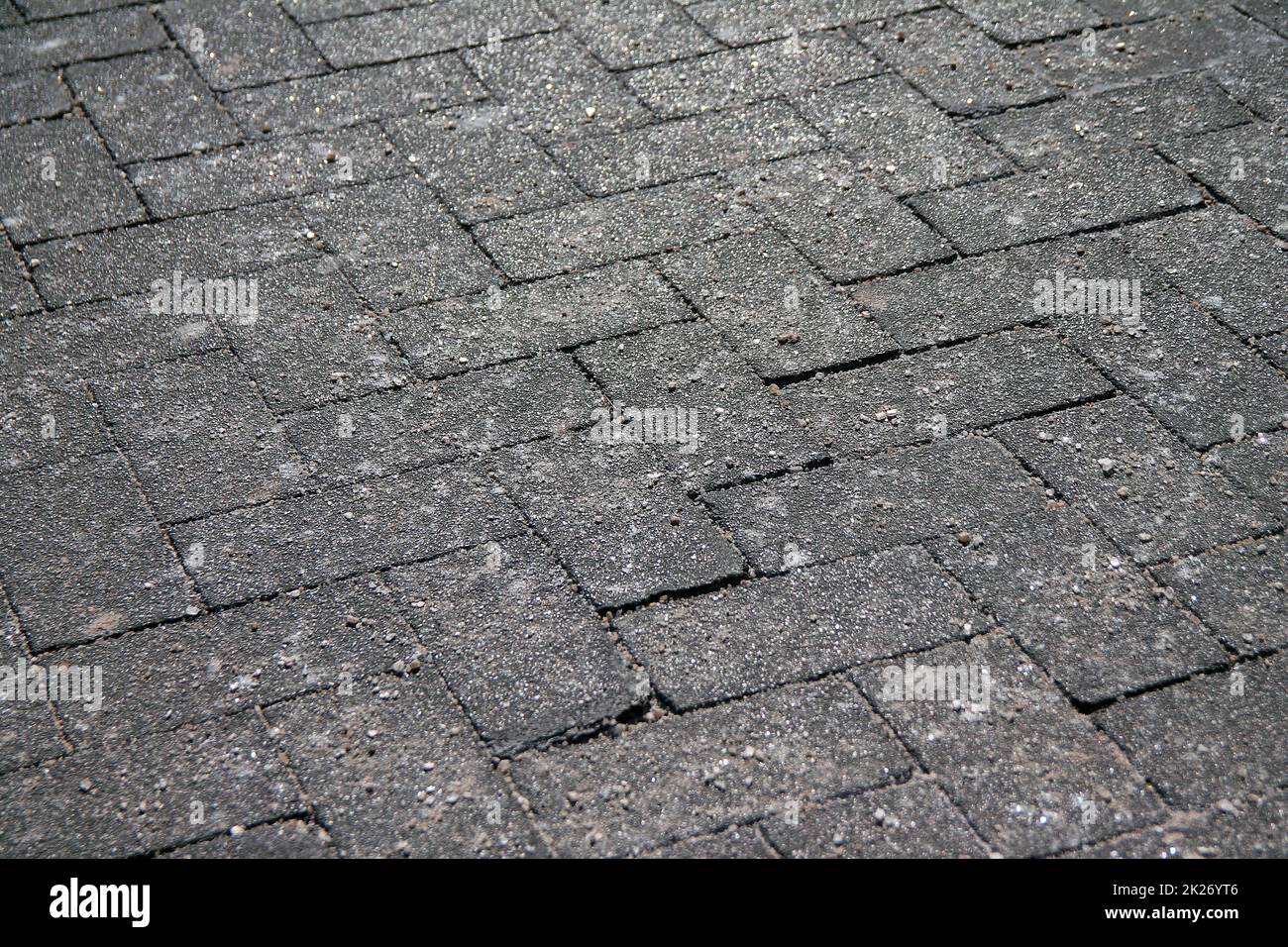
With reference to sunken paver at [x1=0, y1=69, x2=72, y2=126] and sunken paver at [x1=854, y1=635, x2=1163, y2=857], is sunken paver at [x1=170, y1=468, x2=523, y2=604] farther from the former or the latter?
sunken paver at [x1=0, y1=69, x2=72, y2=126]

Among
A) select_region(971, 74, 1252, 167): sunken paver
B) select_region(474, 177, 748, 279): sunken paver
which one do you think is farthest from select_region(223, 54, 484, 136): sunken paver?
select_region(971, 74, 1252, 167): sunken paver

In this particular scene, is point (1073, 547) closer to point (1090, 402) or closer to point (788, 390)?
point (1090, 402)

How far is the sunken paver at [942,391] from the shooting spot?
3283 millimetres

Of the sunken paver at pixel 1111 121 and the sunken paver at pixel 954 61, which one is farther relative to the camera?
Answer: the sunken paver at pixel 954 61

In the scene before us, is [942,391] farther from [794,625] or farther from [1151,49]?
[1151,49]

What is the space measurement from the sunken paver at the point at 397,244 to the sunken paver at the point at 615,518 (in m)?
0.71

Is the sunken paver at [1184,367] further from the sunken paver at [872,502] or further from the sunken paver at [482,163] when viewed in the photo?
the sunken paver at [482,163]

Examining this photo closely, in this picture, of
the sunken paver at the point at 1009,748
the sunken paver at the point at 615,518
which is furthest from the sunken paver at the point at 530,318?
the sunken paver at the point at 1009,748

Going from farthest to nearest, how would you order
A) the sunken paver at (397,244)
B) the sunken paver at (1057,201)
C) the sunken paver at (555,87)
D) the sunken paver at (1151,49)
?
the sunken paver at (1151,49), the sunken paver at (555,87), the sunken paver at (1057,201), the sunken paver at (397,244)

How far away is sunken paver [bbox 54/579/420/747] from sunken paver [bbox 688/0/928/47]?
106 inches

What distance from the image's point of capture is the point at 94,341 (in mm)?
3588

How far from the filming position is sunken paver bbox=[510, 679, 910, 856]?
8.11ft
